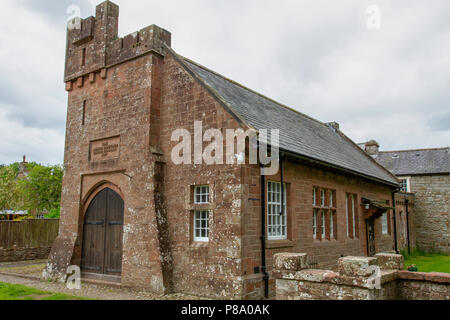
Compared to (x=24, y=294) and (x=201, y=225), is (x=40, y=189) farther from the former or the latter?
(x=201, y=225)

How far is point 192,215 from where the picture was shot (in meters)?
10.7

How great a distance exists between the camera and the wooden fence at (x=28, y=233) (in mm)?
17594

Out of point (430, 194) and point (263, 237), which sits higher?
point (430, 194)

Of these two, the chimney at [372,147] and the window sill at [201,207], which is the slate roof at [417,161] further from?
the window sill at [201,207]

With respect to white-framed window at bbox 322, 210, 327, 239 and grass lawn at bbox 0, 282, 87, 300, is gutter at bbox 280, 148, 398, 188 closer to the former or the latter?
white-framed window at bbox 322, 210, 327, 239

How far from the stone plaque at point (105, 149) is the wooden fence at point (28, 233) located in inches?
313

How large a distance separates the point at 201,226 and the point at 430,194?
24.4m

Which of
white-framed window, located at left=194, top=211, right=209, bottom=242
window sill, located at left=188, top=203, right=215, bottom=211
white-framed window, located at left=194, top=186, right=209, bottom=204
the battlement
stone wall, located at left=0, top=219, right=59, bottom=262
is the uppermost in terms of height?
the battlement

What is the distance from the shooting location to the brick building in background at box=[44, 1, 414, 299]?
9.90 meters

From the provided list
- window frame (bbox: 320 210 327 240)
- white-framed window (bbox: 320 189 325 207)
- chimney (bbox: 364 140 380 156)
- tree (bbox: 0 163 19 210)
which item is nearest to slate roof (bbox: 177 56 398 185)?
white-framed window (bbox: 320 189 325 207)

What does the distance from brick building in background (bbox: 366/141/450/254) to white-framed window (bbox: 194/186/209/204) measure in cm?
2106

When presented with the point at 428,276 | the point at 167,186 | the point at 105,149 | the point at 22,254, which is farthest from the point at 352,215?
the point at 22,254

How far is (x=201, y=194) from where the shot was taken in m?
10.7
